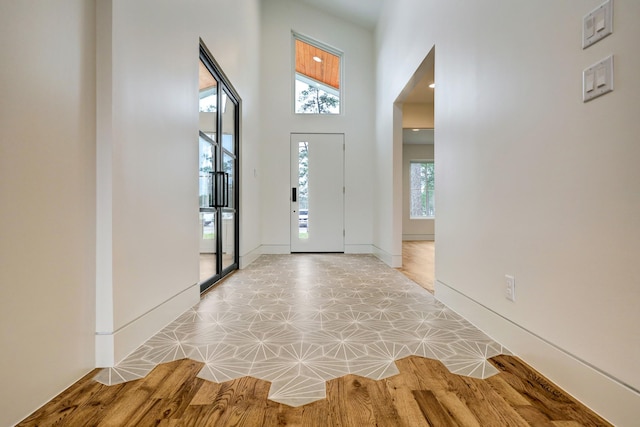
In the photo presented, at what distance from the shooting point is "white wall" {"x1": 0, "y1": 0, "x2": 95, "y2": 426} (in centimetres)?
106

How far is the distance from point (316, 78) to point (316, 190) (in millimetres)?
1932

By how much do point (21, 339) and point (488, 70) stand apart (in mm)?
2440

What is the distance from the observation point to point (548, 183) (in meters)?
1.42

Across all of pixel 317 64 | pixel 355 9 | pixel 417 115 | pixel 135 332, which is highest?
pixel 355 9

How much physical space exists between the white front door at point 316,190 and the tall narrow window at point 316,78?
510 millimetres

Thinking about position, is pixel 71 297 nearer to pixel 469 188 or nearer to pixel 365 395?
pixel 365 395

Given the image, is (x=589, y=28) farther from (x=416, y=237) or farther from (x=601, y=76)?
(x=416, y=237)

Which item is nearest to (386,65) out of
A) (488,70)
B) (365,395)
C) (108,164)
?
(488,70)

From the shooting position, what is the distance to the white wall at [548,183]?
1.08 meters

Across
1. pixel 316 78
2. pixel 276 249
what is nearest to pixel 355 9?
pixel 316 78

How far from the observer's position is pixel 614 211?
3.63 ft

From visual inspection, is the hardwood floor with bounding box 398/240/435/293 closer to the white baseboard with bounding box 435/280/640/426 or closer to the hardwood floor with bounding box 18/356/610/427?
the white baseboard with bounding box 435/280/640/426

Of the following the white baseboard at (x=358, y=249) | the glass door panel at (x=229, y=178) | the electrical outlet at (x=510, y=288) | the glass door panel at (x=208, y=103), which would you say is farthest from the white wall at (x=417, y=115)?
the electrical outlet at (x=510, y=288)

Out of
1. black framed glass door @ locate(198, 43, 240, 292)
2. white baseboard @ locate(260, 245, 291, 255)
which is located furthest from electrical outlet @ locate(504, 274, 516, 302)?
white baseboard @ locate(260, 245, 291, 255)
